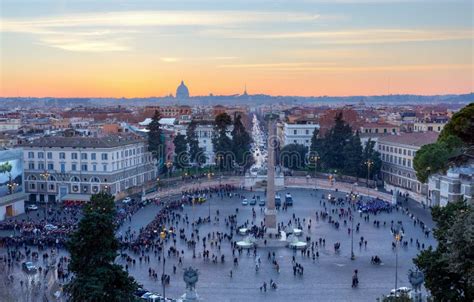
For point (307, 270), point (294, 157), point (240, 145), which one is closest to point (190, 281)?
point (307, 270)

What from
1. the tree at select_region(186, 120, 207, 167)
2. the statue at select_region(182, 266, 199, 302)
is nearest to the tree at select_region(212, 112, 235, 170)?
the tree at select_region(186, 120, 207, 167)

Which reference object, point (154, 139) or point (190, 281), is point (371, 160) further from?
point (190, 281)

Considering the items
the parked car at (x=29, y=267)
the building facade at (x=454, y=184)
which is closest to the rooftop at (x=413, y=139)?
the building facade at (x=454, y=184)

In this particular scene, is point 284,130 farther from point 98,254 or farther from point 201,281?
point 98,254

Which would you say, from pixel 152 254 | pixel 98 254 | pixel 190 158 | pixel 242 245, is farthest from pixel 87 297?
pixel 190 158

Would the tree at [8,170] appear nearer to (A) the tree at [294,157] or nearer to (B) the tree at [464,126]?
(B) the tree at [464,126]
